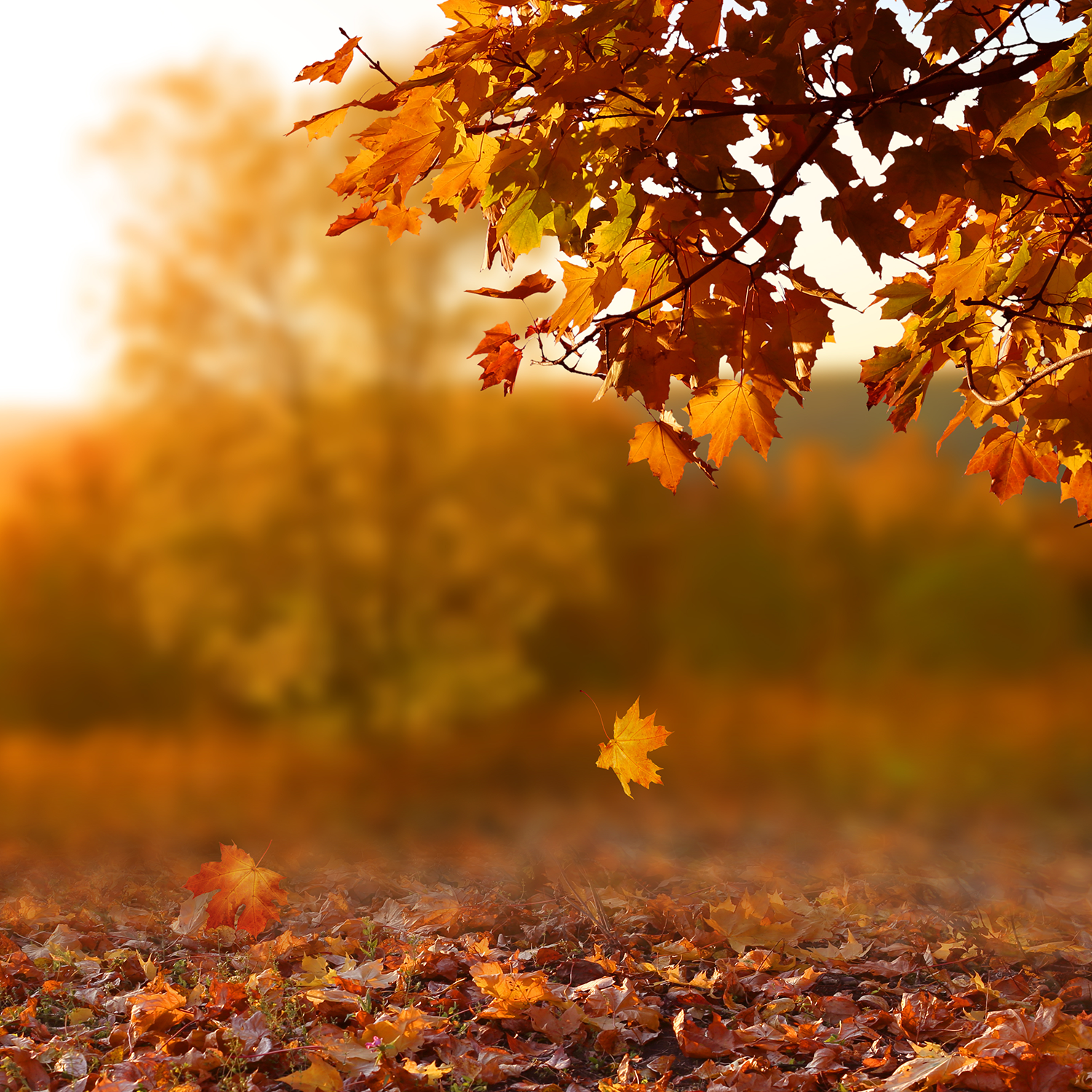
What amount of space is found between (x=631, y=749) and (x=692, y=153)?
4.64 feet

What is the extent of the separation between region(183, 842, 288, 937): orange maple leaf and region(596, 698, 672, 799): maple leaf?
157 centimetres

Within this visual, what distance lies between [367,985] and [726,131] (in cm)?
297

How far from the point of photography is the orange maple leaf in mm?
3561

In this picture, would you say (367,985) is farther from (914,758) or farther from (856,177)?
(914,758)

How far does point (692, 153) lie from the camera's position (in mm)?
1991

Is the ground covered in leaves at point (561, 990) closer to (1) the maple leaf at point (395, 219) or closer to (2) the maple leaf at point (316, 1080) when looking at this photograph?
(2) the maple leaf at point (316, 1080)

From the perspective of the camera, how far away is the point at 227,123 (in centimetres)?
805

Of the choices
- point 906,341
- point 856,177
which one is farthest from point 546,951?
point 856,177

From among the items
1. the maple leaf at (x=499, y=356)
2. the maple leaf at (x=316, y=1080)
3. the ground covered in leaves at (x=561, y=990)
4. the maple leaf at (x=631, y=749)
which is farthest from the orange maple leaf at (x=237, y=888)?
the maple leaf at (x=499, y=356)

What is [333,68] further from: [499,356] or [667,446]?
[667,446]

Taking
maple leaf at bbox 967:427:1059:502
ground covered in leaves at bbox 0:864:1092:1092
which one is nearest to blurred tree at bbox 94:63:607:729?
ground covered in leaves at bbox 0:864:1092:1092

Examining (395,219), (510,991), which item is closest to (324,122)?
(395,219)

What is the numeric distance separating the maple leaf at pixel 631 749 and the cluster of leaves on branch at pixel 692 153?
2.09 feet

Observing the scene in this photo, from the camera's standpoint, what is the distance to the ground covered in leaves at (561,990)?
295cm
